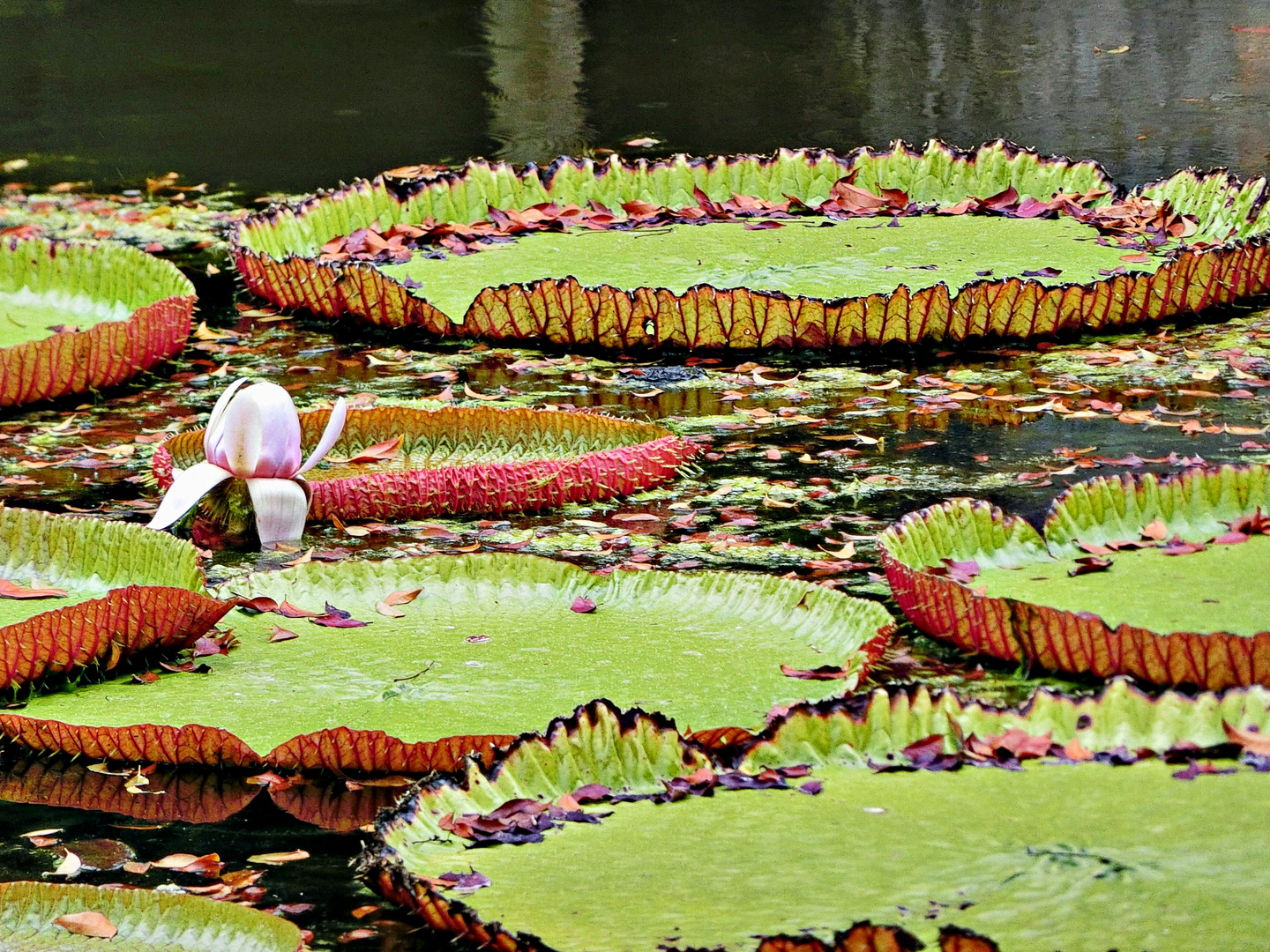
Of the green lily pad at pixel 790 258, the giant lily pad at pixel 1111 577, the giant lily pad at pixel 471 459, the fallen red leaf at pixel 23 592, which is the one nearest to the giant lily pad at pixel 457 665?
the giant lily pad at pixel 1111 577

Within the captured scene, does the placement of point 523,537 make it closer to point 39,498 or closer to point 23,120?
point 39,498

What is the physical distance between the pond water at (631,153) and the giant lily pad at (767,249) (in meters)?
0.11

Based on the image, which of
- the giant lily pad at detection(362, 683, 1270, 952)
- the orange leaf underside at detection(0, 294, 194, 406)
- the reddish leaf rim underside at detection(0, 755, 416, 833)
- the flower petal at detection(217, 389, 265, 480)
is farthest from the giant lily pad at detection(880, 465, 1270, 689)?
the orange leaf underside at detection(0, 294, 194, 406)

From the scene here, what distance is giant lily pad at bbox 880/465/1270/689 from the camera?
2.33 meters

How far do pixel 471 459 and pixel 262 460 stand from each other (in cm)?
52

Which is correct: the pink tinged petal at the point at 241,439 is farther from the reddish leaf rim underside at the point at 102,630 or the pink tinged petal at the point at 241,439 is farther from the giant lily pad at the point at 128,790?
the giant lily pad at the point at 128,790

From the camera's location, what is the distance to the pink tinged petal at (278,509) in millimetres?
3150

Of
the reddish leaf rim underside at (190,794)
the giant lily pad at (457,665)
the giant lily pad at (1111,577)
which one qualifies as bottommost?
the reddish leaf rim underside at (190,794)

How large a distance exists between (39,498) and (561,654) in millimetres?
1485

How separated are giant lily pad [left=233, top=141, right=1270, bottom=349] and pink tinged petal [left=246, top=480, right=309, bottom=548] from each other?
1.49 m

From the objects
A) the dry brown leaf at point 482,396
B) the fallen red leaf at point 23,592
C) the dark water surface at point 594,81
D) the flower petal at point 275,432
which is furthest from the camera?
the dark water surface at point 594,81

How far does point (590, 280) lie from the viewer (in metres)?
4.87

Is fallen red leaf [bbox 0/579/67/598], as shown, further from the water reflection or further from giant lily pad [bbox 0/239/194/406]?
the water reflection

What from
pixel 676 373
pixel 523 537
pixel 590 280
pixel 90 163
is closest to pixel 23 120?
pixel 90 163
